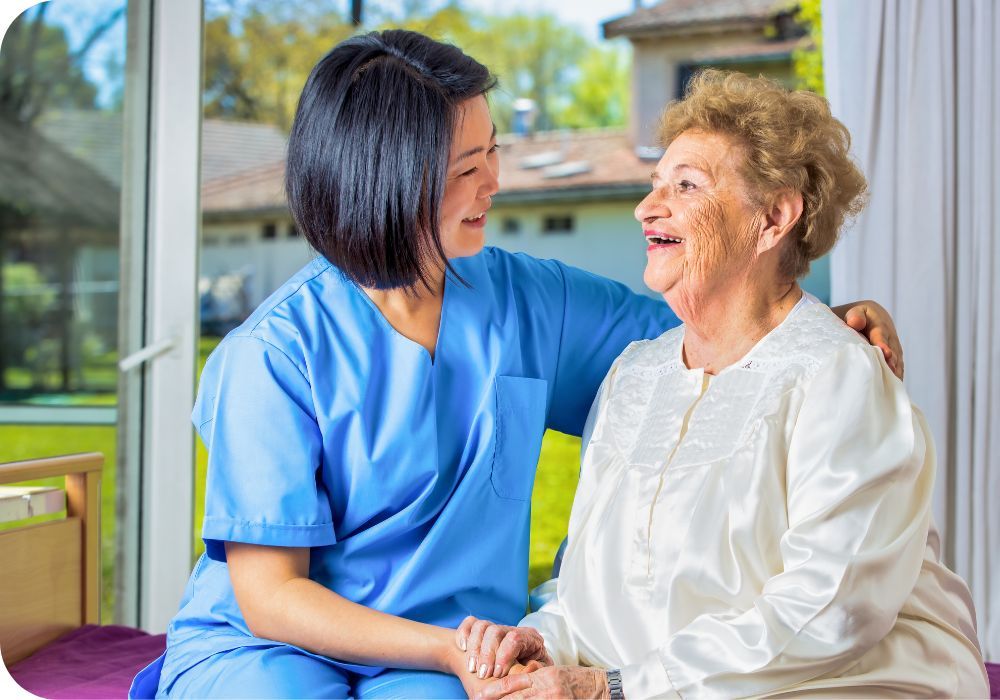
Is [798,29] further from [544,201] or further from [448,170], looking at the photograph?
[448,170]

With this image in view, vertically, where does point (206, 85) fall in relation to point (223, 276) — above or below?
above

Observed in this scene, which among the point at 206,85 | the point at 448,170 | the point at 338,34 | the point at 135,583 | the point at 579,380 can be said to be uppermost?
the point at 338,34

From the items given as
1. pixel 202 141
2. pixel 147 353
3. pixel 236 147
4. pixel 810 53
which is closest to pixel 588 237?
pixel 810 53

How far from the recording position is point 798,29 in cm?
363

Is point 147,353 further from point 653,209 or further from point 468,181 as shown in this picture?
point 653,209

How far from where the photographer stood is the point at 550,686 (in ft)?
4.31

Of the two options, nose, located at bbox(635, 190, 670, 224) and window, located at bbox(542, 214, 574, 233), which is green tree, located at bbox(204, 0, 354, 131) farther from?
nose, located at bbox(635, 190, 670, 224)

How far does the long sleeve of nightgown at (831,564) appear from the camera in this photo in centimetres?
124

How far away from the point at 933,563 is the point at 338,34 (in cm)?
251

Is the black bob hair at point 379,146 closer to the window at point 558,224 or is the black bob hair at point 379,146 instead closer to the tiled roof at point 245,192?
the tiled roof at point 245,192

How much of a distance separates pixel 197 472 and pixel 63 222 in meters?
0.95

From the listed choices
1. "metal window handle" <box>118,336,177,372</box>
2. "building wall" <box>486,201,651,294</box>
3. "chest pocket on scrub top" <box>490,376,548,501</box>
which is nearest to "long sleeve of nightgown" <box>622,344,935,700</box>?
"chest pocket on scrub top" <box>490,376,548,501</box>

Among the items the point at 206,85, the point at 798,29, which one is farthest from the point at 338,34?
the point at 798,29

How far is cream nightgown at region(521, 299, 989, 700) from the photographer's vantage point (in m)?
1.25
